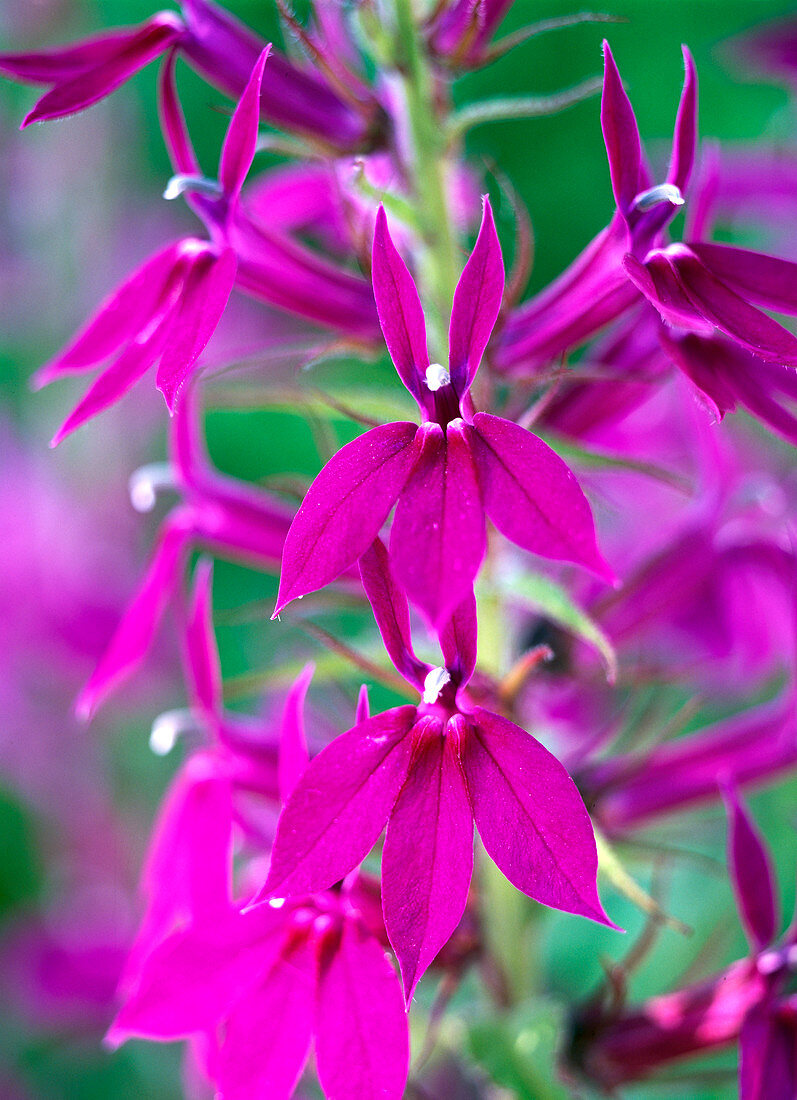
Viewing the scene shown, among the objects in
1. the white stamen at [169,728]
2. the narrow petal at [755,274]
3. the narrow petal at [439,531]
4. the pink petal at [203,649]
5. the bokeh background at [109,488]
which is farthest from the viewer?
the bokeh background at [109,488]

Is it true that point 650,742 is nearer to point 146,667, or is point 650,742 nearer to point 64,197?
point 146,667

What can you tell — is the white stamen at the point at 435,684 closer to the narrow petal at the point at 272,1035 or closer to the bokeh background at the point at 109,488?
the narrow petal at the point at 272,1035

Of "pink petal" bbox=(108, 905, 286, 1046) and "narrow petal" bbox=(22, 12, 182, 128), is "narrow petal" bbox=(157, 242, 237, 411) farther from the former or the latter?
"pink petal" bbox=(108, 905, 286, 1046)

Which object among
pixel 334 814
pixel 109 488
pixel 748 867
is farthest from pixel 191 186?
pixel 109 488

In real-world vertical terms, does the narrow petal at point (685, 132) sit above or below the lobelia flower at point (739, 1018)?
above

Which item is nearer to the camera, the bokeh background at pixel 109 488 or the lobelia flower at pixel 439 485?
the lobelia flower at pixel 439 485

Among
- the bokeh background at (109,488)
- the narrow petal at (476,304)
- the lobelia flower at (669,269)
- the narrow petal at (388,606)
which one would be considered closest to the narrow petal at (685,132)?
the lobelia flower at (669,269)

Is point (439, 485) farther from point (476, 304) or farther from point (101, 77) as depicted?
point (101, 77)
